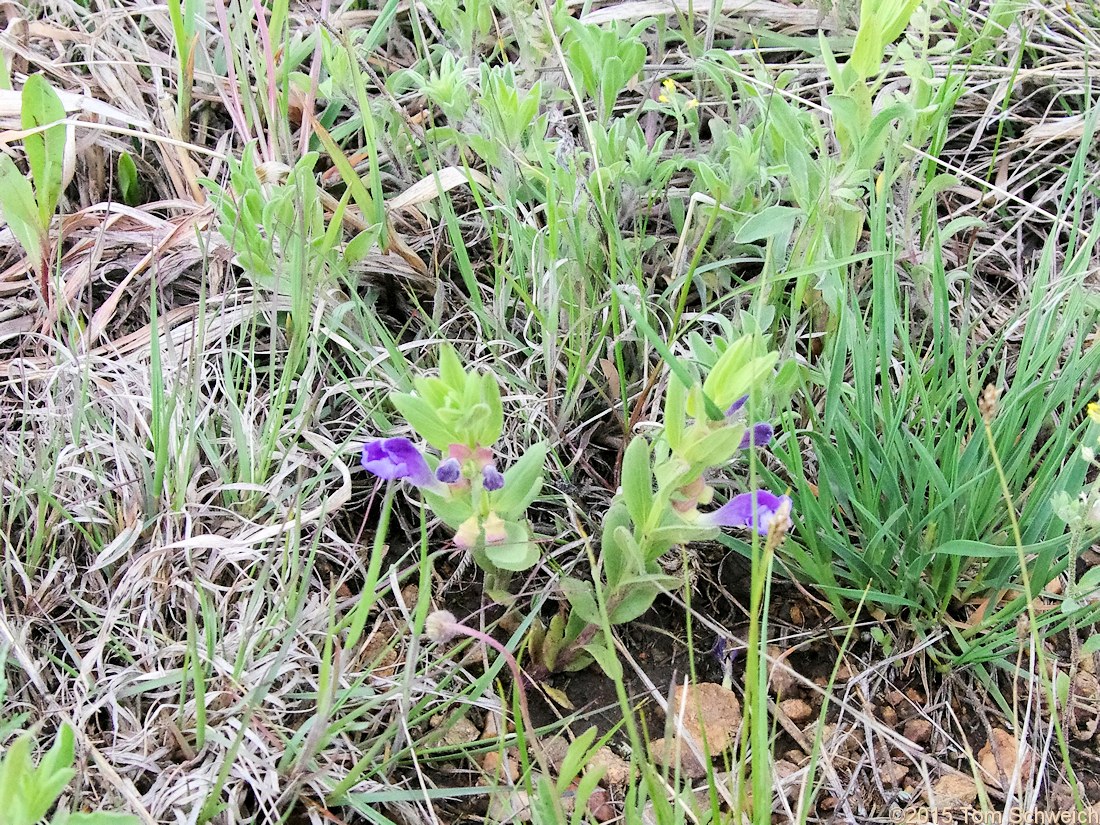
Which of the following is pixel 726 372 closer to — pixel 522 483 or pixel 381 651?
pixel 522 483

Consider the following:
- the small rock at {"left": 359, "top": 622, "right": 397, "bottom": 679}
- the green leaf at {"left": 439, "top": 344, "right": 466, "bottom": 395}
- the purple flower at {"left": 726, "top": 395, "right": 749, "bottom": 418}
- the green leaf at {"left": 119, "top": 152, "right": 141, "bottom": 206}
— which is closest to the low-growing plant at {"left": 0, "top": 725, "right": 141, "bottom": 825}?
the small rock at {"left": 359, "top": 622, "right": 397, "bottom": 679}

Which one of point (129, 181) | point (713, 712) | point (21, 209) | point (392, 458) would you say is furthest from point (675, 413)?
point (129, 181)

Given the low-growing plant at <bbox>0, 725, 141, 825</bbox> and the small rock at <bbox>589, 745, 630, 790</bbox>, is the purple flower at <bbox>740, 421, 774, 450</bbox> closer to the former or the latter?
the small rock at <bbox>589, 745, 630, 790</bbox>

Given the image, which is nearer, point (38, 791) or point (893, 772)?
point (38, 791)

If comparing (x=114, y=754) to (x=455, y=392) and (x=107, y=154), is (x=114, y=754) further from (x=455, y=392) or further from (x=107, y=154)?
(x=107, y=154)

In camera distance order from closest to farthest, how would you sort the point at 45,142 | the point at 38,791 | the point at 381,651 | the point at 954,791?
the point at 38,791 < the point at 954,791 < the point at 381,651 < the point at 45,142

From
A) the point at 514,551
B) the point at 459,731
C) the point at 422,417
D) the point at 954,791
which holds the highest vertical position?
the point at 422,417
